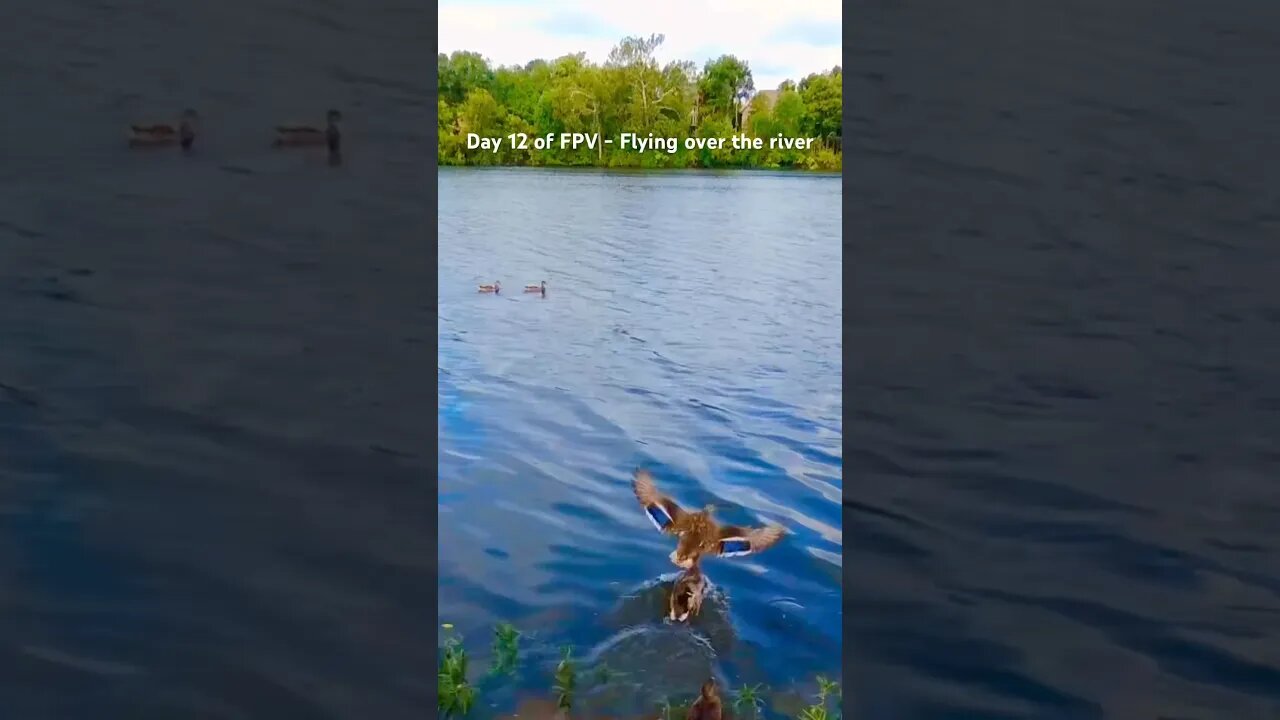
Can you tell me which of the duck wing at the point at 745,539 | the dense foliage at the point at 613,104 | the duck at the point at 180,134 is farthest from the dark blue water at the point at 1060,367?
the dense foliage at the point at 613,104

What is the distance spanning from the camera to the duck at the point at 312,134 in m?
1.18

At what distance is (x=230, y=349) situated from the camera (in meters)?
1.21

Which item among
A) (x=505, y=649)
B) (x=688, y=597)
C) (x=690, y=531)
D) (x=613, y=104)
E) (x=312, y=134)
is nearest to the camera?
(x=312, y=134)

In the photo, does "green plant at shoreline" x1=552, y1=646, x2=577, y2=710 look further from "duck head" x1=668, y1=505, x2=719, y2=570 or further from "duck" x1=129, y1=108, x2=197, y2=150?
"duck" x1=129, y1=108, x2=197, y2=150

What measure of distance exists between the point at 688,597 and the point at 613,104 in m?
1.54

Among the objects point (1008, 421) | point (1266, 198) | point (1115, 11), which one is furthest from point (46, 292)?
point (1266, 198)

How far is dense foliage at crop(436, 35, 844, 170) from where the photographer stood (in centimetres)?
300

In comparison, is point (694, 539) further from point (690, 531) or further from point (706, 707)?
point (706, 707)

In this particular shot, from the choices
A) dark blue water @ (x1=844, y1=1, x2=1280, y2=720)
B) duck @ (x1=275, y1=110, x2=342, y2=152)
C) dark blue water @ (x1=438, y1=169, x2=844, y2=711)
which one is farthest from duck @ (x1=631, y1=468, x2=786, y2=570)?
duck @ (x1=275, y1=110, x2=342, y2=152)

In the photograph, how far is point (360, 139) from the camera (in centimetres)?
118

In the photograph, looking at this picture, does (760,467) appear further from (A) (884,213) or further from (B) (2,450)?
(B) (2,450)

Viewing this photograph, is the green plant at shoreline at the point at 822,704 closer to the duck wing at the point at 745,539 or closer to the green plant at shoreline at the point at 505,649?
the duck wing at the point at 745,539

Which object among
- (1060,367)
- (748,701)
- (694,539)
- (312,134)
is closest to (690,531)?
(694,539)

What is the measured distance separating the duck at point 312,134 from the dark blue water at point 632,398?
1.62m
